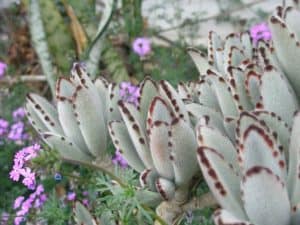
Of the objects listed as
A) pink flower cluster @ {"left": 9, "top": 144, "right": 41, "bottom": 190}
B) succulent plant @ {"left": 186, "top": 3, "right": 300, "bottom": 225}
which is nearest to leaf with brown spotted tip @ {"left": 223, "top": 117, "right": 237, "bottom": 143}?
succulent plant @ {"left": 186, "top": 3, "right": 300, "bottom": 225}

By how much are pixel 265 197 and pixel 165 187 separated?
0.24m

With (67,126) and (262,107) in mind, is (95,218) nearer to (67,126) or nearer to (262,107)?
(67,126)

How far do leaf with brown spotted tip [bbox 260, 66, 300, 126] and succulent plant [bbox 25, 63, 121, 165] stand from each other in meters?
0.34

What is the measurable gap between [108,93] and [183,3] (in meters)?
4.13

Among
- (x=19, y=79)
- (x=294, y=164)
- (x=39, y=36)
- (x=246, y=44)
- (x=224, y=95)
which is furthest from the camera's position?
(x=19, y=79)

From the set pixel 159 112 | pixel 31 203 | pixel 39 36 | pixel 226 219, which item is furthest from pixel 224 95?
pixel 39 36

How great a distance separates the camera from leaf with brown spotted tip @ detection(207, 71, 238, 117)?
1103 millimetres

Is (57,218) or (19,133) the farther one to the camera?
(19,133)

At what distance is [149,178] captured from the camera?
1071 mm

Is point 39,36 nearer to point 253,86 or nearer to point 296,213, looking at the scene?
point 253,86

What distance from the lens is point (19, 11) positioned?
16.4ft

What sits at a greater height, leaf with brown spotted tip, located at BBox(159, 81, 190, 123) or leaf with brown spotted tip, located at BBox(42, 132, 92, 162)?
leaf with brown spotted tip, located at BBox(159, 81, 190, 123)

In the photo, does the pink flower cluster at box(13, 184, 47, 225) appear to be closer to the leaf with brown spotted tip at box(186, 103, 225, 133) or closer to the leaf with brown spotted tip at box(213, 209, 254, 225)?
the leaf with brown spotted tip at box(186, 103, 225, 133)

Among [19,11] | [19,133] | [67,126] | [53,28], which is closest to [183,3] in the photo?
[19,11]
